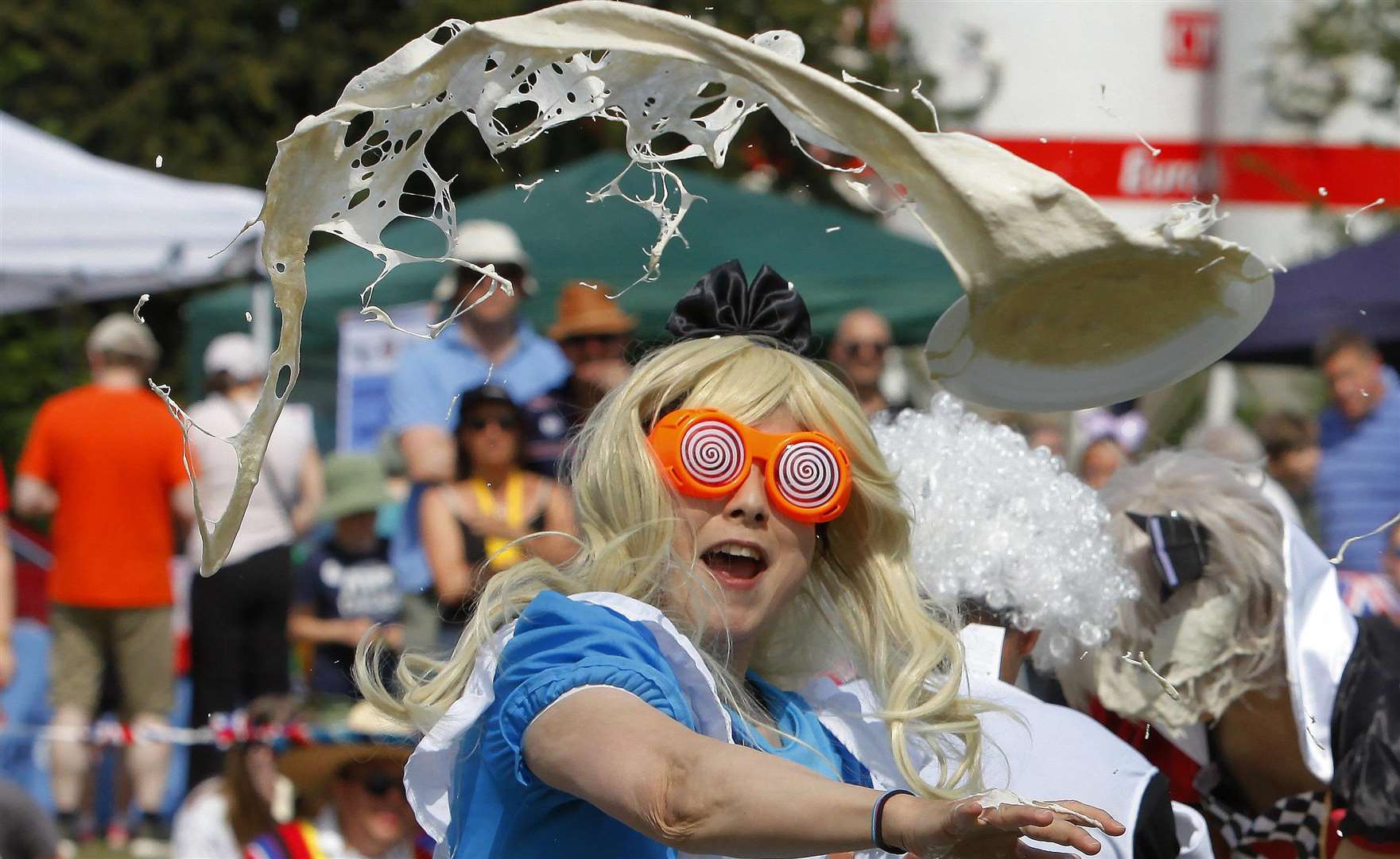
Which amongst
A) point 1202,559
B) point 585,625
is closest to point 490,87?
point 585,625

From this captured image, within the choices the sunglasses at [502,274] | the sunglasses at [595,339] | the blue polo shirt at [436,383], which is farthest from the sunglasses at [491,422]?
the sunglasses at [502,274]

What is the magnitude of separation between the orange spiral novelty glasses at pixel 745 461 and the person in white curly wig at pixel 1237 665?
979 millimetres

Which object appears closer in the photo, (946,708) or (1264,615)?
(946,708)

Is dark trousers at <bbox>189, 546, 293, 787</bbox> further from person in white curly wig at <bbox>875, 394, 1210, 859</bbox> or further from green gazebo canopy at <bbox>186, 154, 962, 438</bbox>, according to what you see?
person in white curly wig at <bbox>875, 394, 1210, 859</bbox>

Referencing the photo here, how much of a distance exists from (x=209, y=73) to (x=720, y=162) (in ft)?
48.5

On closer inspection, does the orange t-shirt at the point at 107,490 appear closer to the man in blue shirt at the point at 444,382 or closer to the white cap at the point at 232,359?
the white cap at the point at 232,359

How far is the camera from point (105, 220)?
298 inches

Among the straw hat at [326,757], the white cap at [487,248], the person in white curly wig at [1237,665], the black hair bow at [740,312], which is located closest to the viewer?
the black hair bow at [740,312]

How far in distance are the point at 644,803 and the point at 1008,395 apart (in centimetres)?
59

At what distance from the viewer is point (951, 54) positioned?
56.7 ft

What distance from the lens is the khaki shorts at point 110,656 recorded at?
6.24 m

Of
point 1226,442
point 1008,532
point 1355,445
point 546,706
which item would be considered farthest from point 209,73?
point 546,706

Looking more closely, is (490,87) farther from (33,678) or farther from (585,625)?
(33,678)

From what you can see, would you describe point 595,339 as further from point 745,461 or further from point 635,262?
point 745,461
